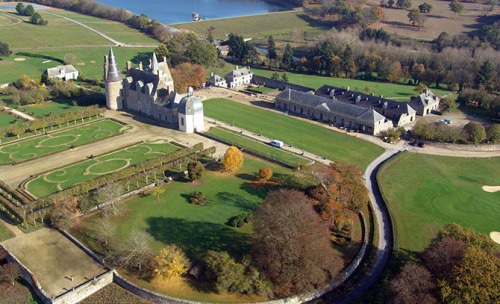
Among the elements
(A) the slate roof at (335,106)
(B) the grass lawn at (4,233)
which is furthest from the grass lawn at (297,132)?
(B) the grass lawn at (4,233)

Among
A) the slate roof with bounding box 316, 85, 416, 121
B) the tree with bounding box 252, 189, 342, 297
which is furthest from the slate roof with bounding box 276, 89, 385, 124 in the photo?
the tree with bounding box 252, 189, 342, 297

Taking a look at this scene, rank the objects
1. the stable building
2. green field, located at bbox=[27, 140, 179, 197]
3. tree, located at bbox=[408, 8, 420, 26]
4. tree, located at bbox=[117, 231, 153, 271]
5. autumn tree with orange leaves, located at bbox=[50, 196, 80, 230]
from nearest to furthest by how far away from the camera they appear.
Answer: tree, located at bbox=[117, 231, 153, 271]
autumn tree with orange leaves, located at bbox=[50, 196, 80, 230]
green field, located at bbox=[27, 140, 179, 197]
the stable building
tree, located at bbox=[408, 8, 420, 26]

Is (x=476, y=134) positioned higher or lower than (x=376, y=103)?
lower

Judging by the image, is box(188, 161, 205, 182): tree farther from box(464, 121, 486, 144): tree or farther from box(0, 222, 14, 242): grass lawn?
box(464, 121, 486, 144): tree

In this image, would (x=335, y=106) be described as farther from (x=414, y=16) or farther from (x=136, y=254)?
(x=414, y=16)

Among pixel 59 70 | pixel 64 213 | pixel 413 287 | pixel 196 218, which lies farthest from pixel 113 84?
pixel 413 287

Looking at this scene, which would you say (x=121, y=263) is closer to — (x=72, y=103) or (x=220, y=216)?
(x=220, y=216)
